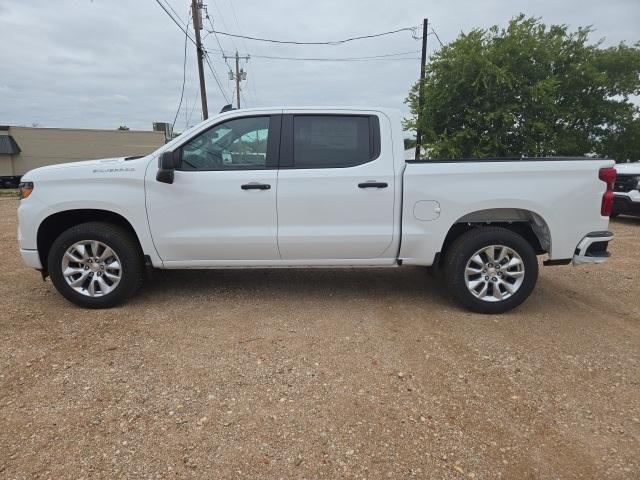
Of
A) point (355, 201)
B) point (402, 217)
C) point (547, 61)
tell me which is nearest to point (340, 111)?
point (355, 201)

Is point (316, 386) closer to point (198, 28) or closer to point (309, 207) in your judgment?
point (309, 207)

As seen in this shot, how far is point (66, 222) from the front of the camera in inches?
174

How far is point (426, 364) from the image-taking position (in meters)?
3.34

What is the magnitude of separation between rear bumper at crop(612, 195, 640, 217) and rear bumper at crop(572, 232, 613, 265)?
633 cm

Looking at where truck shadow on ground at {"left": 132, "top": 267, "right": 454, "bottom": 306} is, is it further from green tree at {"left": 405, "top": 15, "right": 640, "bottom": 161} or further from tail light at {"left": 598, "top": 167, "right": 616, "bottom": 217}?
green tree at {"left": 405, "top": 15, "right": 640, "bottom": 161}

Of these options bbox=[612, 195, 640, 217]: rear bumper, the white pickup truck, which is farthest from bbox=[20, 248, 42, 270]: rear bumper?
bbox=[612, 195, 640, 217]: rear bumper

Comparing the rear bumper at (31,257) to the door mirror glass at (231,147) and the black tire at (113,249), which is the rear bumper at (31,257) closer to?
the black tire at (113,249)

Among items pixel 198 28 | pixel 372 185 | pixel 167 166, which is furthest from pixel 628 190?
pixel 198 28

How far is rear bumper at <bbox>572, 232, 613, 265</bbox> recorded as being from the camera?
4172mm

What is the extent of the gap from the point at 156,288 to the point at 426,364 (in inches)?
122

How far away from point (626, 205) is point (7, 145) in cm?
2770

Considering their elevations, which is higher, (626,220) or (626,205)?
(626,205)

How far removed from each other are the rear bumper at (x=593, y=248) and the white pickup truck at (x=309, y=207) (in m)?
0.01

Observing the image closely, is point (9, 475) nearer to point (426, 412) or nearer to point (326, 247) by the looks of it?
point (426, 412)
